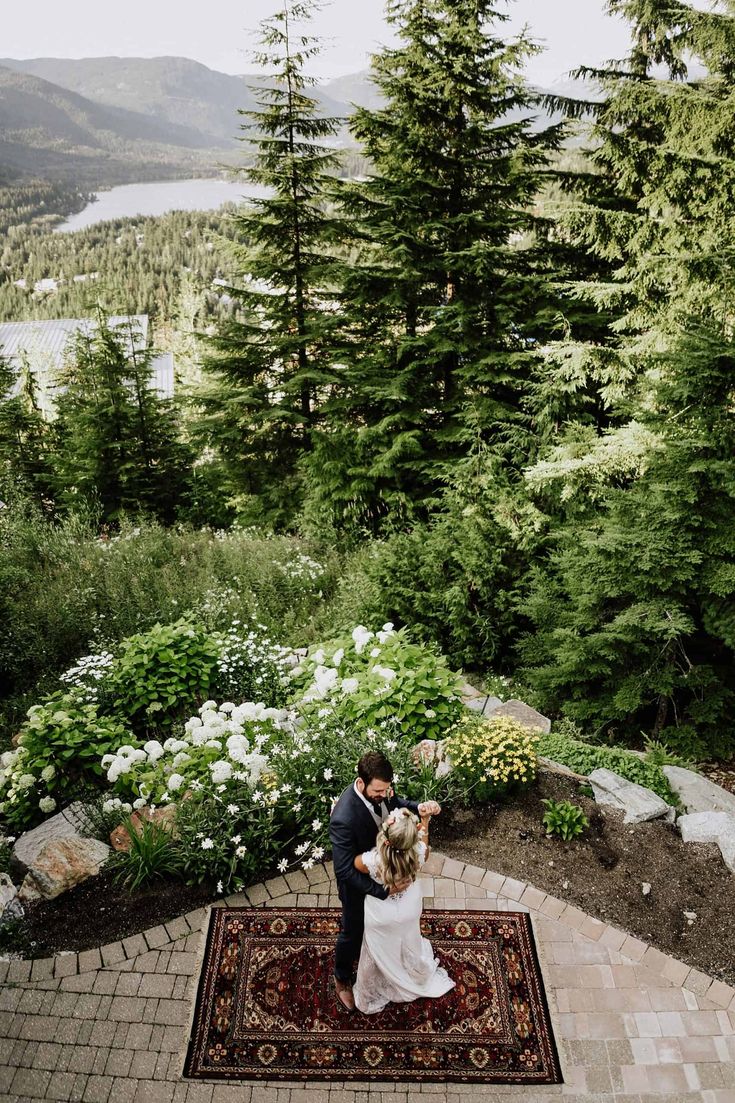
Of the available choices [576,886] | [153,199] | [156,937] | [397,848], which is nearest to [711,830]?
[576,886]

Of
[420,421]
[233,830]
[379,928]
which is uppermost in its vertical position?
[420,421]

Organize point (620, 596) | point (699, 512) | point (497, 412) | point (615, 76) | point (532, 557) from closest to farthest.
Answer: point (699, 512) → point (620, 596) → point (532, 557) → point (615, 76) → point (497, 412)

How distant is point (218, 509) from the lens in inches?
580

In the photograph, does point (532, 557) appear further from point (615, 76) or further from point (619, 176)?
point (615, 76)

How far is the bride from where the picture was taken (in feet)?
11.0

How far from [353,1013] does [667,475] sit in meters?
5.35

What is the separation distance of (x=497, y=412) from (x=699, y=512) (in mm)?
4345

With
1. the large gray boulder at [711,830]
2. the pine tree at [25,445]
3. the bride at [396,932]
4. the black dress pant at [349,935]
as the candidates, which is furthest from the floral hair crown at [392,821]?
the pine tree at [25,445]

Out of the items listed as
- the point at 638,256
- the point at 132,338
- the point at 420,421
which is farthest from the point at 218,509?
the point at 638,256

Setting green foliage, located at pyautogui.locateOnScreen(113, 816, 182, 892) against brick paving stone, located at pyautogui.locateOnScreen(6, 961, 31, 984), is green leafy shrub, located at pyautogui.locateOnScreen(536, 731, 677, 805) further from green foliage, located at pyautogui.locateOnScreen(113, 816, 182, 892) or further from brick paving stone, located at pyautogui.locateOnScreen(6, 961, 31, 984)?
brick paving stone, located at pyautogui.locateOnScreen(6, 961, 31, 984)

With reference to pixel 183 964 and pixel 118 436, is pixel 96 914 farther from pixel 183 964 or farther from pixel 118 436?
pixel 118 436

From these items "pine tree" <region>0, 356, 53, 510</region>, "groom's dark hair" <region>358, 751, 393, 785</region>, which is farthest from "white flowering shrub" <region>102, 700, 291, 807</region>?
"pine tree" <region>0, 356, 53, 510</region>

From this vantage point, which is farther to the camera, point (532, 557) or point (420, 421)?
point (420, 421)

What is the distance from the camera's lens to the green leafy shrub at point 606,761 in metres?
5.75
